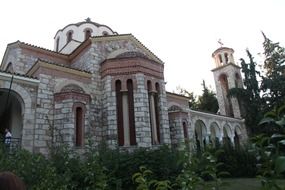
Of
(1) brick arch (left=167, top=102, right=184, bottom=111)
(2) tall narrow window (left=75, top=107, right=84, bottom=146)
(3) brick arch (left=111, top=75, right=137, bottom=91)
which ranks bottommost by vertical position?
(2) tall narrow window (left=75, top=107, right=84, bottom=146)

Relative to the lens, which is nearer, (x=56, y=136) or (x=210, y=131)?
(x=56, y=136)

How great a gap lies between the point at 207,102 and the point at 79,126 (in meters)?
28.5

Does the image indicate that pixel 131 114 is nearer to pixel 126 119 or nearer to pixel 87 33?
pixel 126 119

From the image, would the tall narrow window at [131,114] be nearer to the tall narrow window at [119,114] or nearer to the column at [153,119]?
the tall narrow window at [119,114]

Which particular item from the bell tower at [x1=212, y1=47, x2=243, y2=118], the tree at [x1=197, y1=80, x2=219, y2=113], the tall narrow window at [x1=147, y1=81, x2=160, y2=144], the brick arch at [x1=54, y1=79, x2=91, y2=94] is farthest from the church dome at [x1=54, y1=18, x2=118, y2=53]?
the tree at [x1=197, y1=80, x2=219, y2=113]

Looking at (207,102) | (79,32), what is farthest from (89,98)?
(207,102)

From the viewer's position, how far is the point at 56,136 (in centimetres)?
1073

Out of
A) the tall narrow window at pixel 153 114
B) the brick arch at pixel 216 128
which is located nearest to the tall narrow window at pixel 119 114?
the tall narrow window at pixel 153 114

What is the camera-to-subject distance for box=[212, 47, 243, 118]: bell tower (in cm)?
2715

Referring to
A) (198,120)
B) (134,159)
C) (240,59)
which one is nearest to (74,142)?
(134,159)

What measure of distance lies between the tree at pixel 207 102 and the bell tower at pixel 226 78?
25.7ft

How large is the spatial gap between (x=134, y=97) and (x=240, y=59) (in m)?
19.3

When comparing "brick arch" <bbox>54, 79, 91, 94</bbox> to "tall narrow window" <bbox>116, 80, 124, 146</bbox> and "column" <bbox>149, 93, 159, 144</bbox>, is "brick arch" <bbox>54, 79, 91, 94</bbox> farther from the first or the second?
"column" <bbox>149, 93, 159, 144</bbox>

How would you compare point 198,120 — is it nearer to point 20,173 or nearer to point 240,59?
point 240,59
